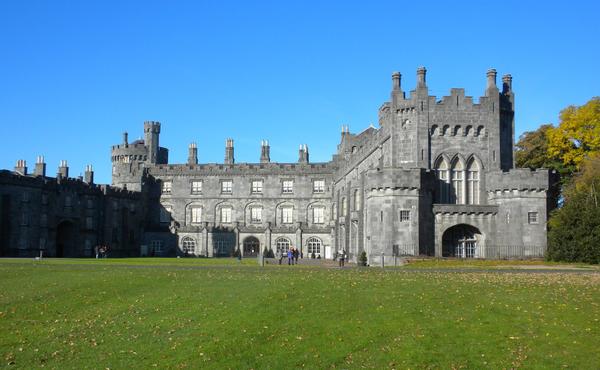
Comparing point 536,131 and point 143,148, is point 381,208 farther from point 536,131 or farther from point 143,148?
point 143,148

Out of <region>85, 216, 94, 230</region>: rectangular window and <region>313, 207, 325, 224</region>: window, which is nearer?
<region>85, 216, 94, 230</region>: rectangular window

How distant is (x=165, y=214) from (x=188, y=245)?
5.07 meters

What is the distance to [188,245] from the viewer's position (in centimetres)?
7706

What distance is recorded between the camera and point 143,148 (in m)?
88.0

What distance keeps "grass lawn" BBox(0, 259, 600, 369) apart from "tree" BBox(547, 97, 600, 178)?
29928 mm

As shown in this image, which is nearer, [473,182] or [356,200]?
[473,182]

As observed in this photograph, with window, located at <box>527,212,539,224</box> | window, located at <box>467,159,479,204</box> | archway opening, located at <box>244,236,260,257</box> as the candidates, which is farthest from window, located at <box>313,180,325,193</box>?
window, located at <box>527,212,539,224</box>

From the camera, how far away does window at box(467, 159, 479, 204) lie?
47750mm

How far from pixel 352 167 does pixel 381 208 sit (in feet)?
63.0

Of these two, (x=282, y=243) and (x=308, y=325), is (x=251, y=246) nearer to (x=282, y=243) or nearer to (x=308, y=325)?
(x=282, y=243)

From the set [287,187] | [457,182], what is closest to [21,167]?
[287,187]

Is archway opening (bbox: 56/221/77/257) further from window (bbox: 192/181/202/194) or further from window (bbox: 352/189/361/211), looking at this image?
window (bbox: 352/189/361/211)

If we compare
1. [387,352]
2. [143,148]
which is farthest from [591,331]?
[143,148]

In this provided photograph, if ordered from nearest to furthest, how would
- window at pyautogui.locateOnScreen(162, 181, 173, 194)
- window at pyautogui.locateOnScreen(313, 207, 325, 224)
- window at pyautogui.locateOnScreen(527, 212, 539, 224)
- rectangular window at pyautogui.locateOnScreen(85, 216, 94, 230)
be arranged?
1. window at pyautogui.locateOnScreen(527, 212, 539, 224)
2. rectangular window at pyautogui.locateOnScreen(85, 216, 94, 230)
3. window at pyautogui.locateOnScreen(313, 207, 325, 224)
4. window at pyautogui.locateOnScreen(162, 181, 173, 194)
